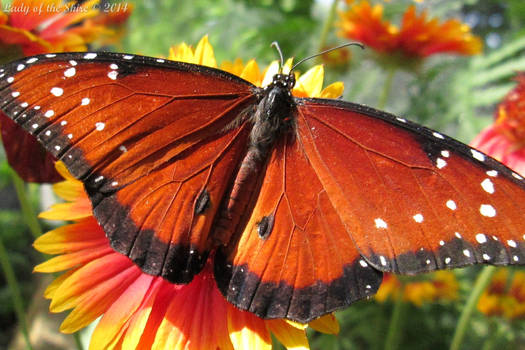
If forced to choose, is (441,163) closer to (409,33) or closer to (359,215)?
(359,215)

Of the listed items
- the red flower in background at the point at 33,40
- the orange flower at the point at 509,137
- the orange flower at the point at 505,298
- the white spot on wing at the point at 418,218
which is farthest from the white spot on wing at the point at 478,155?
the orange flower at the point at 505,298

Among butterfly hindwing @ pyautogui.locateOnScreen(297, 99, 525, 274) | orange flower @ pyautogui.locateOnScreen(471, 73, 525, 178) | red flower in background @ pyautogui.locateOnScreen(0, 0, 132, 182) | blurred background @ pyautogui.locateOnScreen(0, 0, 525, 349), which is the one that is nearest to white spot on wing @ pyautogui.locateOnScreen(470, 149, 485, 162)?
butterfly hindwing @ pyautogui.locateOnScreen(297, 99, 525, 274)

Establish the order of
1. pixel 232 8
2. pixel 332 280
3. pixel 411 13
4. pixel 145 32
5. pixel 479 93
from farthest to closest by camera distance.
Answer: pixel 145 32
pixel 232 8
pixel 479 93
pixel 411 13
pixel 332 280

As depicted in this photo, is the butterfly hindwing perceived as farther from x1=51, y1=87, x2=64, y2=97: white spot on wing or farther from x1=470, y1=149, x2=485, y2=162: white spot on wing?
x1=51, y1=87, x2=64, y2=97: white spot on wing

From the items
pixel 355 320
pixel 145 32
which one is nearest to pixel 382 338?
pixel 355 320

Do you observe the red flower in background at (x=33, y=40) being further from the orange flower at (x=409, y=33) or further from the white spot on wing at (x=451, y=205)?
the orange flower at (x=409, y=33)

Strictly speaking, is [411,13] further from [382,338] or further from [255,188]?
[382,338]

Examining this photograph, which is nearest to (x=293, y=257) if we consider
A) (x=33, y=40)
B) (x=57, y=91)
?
(x=57, y=91)
